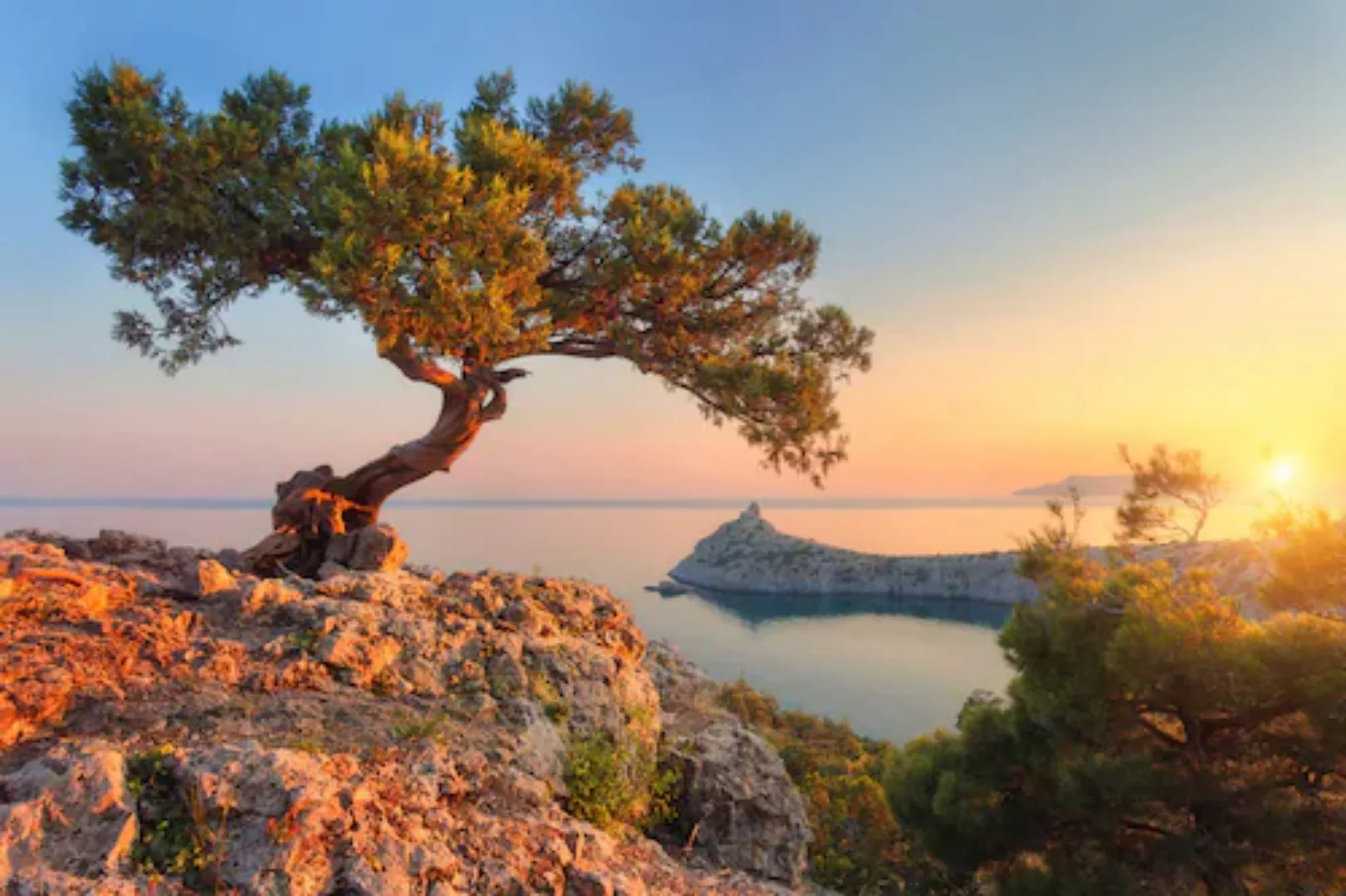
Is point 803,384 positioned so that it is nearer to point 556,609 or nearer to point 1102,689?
point 556,609

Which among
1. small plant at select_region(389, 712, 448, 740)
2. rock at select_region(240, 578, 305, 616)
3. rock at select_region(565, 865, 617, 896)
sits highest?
rock at select_region(240, 578, 305, 616)

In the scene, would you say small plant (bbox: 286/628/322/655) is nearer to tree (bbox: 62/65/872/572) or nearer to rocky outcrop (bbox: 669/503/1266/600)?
tree (bbox: 62/65/872/572)

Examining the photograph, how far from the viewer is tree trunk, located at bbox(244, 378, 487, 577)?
377 inches

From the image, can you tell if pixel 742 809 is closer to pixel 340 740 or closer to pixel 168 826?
pixel 340 740

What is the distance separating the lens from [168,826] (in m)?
3.78

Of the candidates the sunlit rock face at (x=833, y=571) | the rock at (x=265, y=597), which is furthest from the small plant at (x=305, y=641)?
the sunlit rock face at (x=833, y=571)

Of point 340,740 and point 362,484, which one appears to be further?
point 362,484

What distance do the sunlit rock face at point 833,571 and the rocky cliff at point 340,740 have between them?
90.6m

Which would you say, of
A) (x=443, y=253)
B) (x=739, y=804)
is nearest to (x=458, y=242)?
(x=443, y=253)

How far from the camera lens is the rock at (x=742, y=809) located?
26.0 ft

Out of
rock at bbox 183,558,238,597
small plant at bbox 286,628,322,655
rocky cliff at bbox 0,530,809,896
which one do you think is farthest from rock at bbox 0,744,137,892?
rock at bbox 183,558,238,597

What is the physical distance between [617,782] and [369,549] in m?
4.67

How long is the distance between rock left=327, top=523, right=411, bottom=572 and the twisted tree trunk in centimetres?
32

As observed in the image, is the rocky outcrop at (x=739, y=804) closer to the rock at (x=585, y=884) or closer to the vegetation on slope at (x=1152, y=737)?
the rock at (x=585, y=884)
